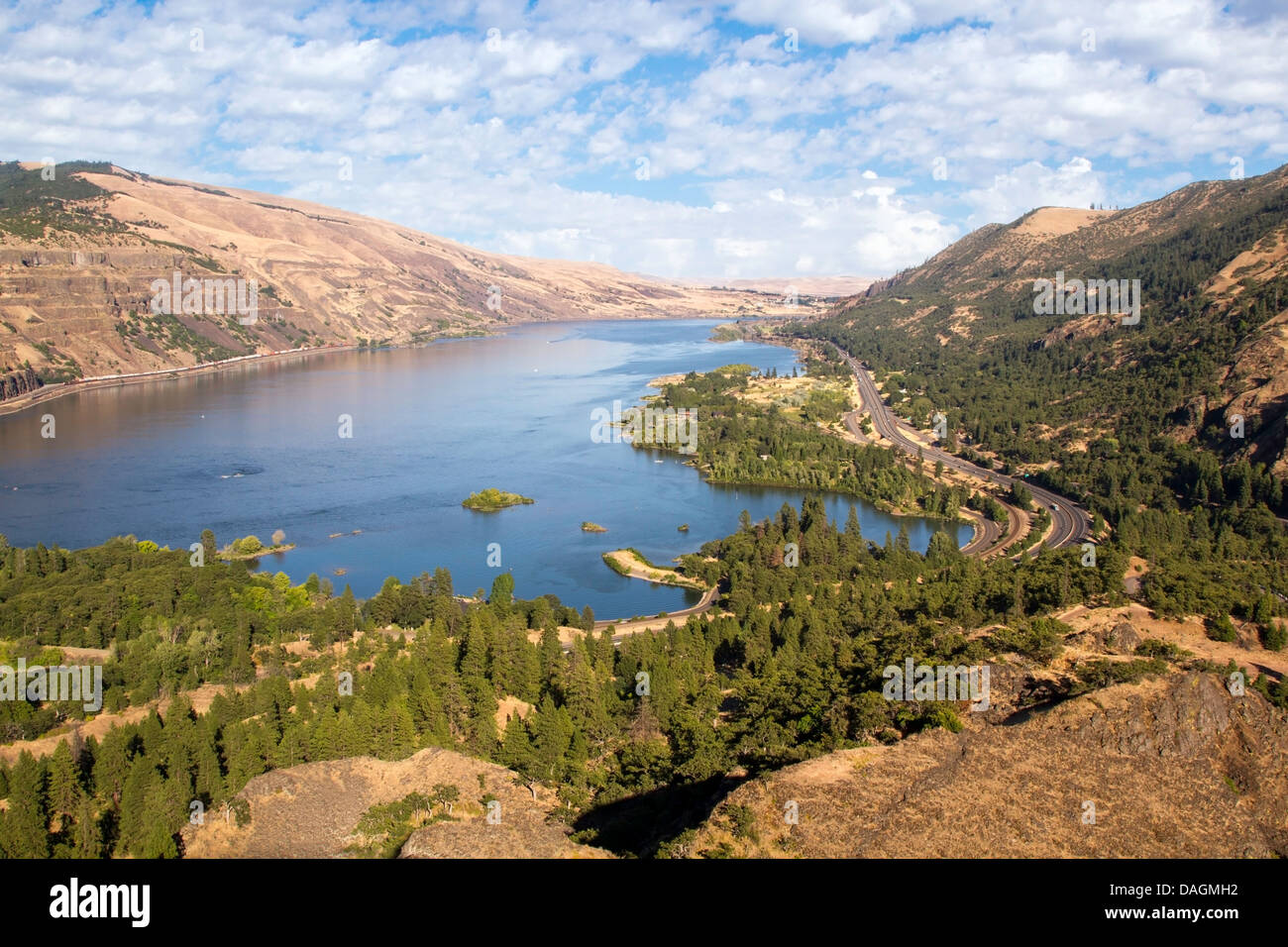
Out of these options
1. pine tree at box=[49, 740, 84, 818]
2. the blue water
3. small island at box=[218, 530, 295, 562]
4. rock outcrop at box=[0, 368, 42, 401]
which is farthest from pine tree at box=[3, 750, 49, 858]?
rock outcrop at box=[0, 368, 42, 401]

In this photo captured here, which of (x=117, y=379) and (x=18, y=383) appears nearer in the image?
(x=18, y=383)

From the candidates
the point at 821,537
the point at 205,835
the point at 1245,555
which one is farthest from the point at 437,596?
the point at 1245,555

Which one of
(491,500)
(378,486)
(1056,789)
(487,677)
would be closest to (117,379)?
(378,486)

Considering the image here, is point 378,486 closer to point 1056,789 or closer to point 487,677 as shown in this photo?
point 487,677

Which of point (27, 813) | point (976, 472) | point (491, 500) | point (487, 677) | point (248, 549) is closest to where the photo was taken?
point (27, 813)

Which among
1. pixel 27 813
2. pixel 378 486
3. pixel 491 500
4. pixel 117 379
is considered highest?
pixel 117 379

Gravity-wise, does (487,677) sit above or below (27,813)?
above

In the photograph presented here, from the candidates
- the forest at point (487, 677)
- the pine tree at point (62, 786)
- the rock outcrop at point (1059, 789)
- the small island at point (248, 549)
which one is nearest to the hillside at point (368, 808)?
the forest at point (487, 677)
